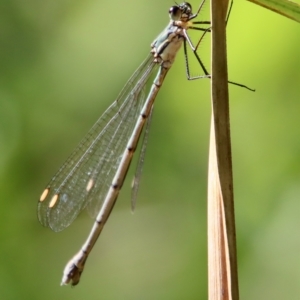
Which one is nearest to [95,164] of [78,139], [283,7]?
[78,139]

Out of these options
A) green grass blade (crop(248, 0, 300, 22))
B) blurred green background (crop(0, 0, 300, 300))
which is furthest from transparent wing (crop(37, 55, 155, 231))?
green grass blade (crop(248, 0, 300, 22))

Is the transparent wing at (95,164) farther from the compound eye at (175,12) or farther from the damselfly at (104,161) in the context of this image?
the compound eye at (175,12)

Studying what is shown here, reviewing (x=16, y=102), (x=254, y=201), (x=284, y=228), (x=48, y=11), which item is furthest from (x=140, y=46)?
(x=284, y=228)

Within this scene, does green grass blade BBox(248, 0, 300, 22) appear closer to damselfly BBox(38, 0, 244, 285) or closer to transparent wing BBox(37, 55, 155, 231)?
damselfly BBox(38, 0, 244, 285)

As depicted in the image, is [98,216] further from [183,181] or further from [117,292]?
[117,292]

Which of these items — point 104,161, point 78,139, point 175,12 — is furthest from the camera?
point 78,139

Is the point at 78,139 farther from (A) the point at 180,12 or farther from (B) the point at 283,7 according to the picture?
(B) the point at 283,7
